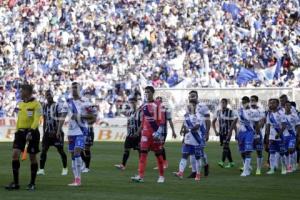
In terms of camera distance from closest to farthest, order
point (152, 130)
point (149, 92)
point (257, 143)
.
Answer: point (149, 92)
point (152, 130)
point (257, 143)

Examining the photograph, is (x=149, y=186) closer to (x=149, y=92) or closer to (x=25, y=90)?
(x=149, y=92)

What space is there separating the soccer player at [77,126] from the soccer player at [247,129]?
5397 mm

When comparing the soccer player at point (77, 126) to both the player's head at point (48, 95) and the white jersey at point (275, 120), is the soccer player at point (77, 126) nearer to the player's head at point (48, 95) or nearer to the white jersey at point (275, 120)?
the player's head at point (48, 95)

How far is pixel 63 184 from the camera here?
21.3 metres

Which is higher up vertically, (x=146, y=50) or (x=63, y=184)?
(x=146, y=50)

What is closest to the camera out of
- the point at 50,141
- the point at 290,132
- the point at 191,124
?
the point at 191,124

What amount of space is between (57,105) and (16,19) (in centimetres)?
2924

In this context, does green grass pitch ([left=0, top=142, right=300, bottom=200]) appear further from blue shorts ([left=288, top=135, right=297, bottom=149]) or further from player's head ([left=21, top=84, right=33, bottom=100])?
player's head ([left=21, top=84, right=33, bottom=100])

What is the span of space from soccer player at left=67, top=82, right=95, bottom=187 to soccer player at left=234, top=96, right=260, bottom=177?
5397mm

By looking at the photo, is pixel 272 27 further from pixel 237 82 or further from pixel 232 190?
pixel 232 190

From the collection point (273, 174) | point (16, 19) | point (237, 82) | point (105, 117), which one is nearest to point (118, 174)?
point (273, 174)

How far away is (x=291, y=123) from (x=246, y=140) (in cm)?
206

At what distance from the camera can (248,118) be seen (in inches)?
982

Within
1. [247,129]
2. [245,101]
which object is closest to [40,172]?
[247,129]
